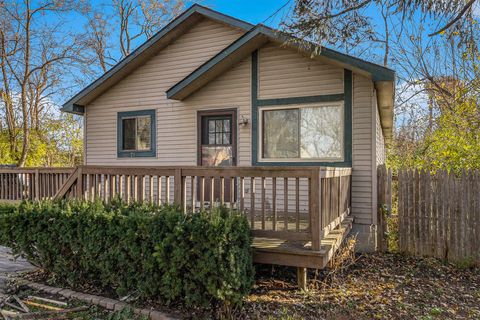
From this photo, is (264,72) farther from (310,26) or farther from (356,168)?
(356,168)

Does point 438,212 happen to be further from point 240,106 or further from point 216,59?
point 216,59

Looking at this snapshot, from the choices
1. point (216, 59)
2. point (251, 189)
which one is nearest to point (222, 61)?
point (216, 59)

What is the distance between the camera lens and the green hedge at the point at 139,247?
3697mm

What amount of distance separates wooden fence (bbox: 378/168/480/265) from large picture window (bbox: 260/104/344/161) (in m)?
1.14

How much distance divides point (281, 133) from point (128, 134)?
4.24 metres

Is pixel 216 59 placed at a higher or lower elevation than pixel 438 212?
higher

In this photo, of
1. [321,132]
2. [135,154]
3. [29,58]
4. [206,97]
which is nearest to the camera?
[321,132]

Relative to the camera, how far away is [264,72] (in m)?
7.42

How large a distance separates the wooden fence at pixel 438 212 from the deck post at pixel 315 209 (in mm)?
3404

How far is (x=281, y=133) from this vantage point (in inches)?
286

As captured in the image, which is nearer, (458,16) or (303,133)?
(458,16)

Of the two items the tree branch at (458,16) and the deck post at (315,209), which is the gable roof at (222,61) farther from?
the deck post at (315,209)

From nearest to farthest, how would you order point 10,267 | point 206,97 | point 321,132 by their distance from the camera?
point 10,267, point 321,132, point 206,97

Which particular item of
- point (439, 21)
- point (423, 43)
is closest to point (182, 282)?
point (439, 21)
